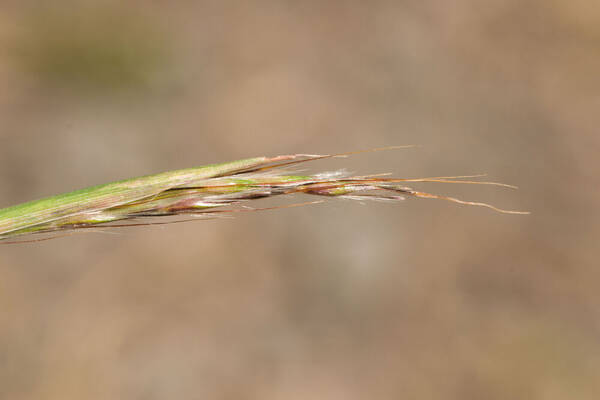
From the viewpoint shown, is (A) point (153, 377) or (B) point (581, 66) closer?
(A) point (153, 377)

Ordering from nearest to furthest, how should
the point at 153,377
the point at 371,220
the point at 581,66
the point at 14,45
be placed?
the point at 153,377 < the point at 14,45 < the point at 371,220 < the point at 581,66

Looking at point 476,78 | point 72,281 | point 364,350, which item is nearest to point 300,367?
point 364,350

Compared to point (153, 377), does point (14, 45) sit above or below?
above

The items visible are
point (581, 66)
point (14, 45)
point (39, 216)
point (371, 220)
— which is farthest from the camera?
point (581, 66)

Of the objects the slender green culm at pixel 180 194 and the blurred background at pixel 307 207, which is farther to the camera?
the blurred background at pixel 307 207

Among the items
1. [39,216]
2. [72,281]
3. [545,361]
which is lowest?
[545,361]

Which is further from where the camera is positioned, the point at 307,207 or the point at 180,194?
the point at 307,207

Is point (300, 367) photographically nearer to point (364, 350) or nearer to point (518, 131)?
point (364, 350)

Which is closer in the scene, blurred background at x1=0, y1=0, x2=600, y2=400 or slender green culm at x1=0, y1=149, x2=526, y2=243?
slender green culm at x1=0, y1=149, x2=526, y2=243
